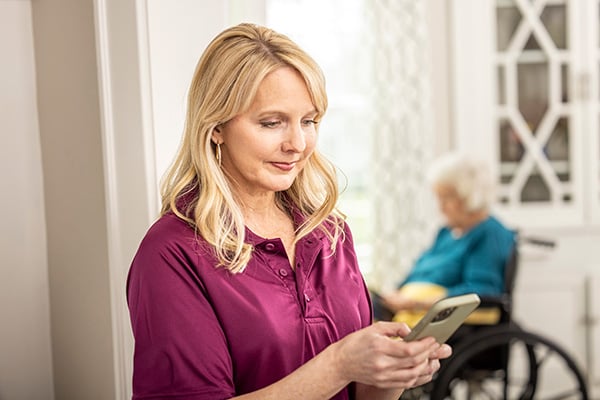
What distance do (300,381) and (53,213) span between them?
0.74 metres

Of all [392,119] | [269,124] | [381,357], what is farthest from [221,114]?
[392,119]

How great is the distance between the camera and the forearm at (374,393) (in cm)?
153

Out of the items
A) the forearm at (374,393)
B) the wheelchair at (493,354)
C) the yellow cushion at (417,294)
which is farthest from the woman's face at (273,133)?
the yellow cushion at (417,294)

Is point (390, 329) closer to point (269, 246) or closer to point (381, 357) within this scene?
point (381, 357)

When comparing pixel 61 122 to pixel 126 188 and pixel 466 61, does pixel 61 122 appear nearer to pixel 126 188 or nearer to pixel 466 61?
pixel 126 188

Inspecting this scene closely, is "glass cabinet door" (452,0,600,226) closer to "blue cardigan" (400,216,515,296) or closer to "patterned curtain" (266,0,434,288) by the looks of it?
"patterned curtain" (266,0,434,288)

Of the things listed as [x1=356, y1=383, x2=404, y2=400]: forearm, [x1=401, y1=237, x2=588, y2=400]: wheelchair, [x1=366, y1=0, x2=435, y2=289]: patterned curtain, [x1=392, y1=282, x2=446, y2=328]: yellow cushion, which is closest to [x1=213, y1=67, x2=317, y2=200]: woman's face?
[x1=356, y1=383, x2=404, y2=400]: forearm

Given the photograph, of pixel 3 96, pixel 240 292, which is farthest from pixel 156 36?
pixel 240 292

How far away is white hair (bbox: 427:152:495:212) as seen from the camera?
3482 millimetres

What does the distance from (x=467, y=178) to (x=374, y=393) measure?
2131 mm

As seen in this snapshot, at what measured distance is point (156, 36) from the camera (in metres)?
1.56

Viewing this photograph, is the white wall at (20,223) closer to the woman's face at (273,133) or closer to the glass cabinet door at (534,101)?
the woman's face at (273,133)

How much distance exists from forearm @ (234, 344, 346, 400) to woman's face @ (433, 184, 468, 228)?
2274 millimetres

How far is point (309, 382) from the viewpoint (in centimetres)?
129
